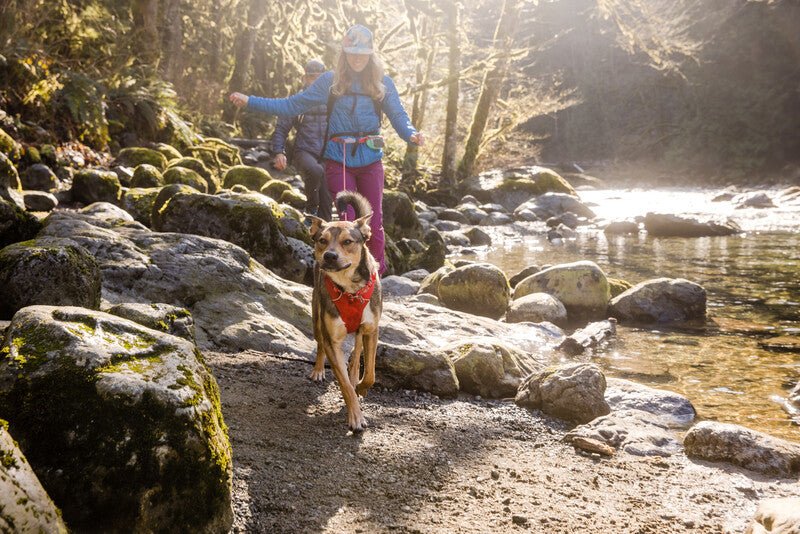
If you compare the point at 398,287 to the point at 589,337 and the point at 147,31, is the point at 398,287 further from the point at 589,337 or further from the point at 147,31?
the point at 147,31

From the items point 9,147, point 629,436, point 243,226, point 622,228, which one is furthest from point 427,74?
point 629,436

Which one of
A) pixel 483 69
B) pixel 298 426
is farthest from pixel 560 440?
pixel 483 69

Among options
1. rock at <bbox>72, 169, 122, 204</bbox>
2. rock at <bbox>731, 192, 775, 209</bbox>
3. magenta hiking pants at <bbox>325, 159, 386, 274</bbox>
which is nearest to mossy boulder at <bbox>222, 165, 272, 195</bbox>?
rock at <bbox>72, 169, 122, 204</bbox>

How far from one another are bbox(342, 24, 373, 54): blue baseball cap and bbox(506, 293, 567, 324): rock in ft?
14.5

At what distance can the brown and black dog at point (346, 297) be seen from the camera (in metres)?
4.27

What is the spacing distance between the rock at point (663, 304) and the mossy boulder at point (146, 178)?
29.6ft

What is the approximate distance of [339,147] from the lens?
A: 680 centimetres

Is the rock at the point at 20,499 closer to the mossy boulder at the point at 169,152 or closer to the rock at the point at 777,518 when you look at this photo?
the rock at the point at 777,518

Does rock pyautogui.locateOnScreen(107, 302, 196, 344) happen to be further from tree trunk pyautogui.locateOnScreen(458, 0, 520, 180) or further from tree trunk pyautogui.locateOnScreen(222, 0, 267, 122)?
tree trunk pyautogui.locateOnScreen(222, 0, 267, 122)

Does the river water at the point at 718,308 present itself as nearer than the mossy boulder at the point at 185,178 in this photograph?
Yes

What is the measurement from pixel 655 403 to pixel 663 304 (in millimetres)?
4139

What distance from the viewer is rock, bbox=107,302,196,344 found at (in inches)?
165

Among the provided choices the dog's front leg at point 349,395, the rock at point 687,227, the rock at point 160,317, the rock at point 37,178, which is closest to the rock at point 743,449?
the dog's front leg at point 349,395

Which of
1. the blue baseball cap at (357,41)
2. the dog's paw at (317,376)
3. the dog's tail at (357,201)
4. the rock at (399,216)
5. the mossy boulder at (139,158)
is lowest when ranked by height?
the dog's paw at (317,376)
